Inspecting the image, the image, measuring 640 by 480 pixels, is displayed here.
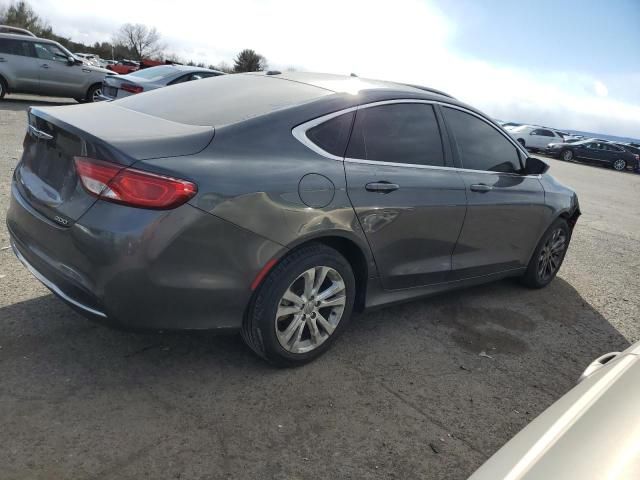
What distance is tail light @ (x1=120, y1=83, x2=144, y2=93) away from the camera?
33.3 ft

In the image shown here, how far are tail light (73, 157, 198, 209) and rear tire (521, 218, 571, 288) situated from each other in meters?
3.48

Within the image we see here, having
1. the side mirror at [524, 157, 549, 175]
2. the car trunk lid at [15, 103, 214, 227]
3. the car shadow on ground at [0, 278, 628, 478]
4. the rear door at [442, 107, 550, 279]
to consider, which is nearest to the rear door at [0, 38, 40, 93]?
the car shadow on ground at [0, 278, 628, 478]

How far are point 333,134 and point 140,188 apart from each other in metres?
1.16

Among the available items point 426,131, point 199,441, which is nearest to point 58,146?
point 199,441

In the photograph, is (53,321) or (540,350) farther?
(540,350)

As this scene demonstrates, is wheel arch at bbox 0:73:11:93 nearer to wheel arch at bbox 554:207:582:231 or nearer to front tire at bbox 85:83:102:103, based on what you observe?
front tire at bbox 85:83:102:103

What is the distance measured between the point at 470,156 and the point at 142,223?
251 centimetres

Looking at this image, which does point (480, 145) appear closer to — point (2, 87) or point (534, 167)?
Result: point (534, 167)

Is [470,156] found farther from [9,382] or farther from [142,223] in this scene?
[9,382]

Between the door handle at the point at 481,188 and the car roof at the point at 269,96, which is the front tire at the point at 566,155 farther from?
the car roof at the point at 269,96

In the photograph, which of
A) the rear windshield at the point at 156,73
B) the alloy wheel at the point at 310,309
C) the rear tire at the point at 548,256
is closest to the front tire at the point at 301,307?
the alloy wheel at the point at 310,309

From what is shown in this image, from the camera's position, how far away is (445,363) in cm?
343

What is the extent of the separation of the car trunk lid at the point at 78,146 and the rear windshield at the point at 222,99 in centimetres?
14

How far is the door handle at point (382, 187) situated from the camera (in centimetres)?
313
